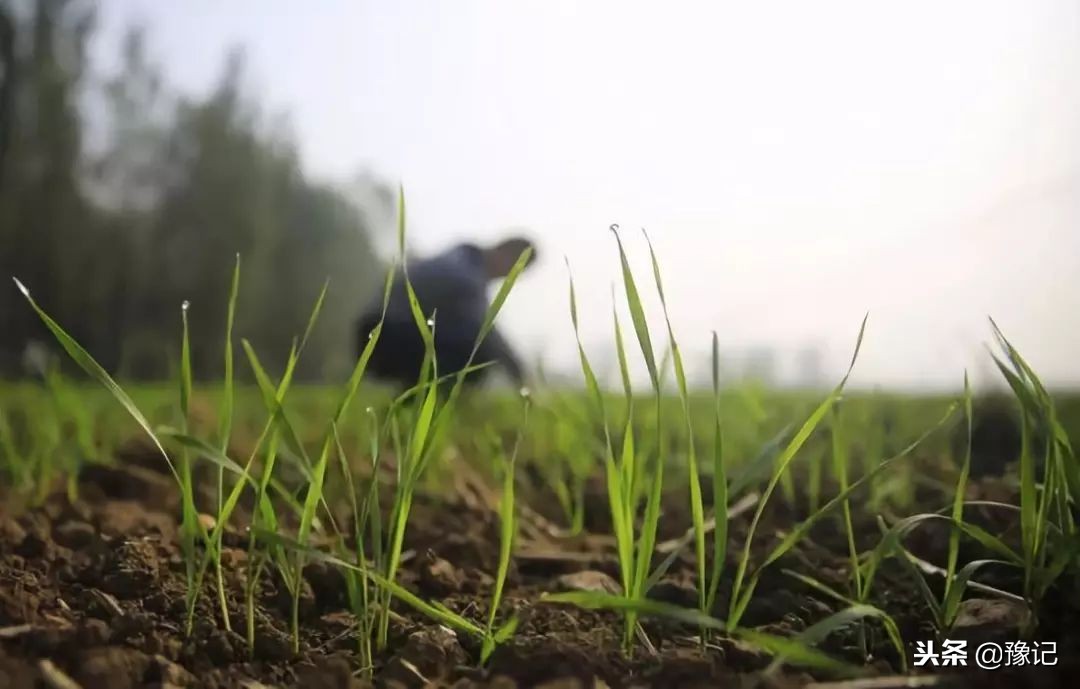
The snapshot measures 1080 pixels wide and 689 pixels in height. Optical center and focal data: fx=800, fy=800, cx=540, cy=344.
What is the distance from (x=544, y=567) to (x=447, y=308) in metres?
0.32

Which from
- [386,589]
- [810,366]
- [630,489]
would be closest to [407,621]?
[386,589]

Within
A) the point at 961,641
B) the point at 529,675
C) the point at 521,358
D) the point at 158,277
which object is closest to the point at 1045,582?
the point at 961,641

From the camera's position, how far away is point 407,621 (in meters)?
0.49

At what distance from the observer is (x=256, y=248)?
1.37 meters

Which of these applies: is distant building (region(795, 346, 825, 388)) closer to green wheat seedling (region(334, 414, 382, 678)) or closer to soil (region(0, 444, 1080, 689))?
soil (region(0, 444, 1080, 689))

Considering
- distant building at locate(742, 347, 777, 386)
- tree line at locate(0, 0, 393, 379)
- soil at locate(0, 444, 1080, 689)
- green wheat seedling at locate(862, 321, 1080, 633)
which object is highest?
tree line at locate(0, 0, 393, 379)

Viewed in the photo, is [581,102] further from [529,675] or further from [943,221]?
[529,675]

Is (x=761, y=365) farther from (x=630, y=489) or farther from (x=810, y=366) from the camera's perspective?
(x=630, y=489)

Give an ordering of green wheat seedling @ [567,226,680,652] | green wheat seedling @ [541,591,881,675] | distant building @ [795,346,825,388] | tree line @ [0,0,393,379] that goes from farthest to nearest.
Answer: tree line @ [0,0,393,379]
distant building @ [795,346,825,388]
green wheat seedling @ [567,226,680,652]
green wheat seedling @ [541,591,881,675]

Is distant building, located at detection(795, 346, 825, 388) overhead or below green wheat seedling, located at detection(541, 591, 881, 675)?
overhead

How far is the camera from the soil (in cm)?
38

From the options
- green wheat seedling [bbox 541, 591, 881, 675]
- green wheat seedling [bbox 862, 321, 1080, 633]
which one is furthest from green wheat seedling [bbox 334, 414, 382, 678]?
green wheat seedling [bbox 862, 321, 1080, 633]

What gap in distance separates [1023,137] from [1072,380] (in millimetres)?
224

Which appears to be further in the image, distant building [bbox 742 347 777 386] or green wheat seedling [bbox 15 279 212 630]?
distant building [bbox 742 347 777 386]
